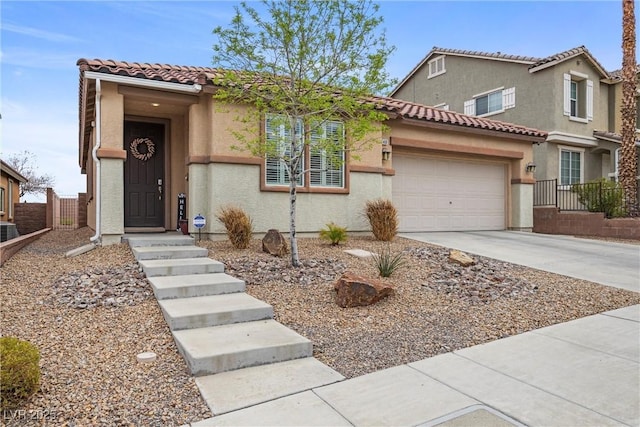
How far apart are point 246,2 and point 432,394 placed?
6302 millimetres

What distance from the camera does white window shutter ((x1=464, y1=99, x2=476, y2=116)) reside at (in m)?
20.2

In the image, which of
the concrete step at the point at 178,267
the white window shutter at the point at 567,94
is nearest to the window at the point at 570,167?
the white window shutter at the point at 567,94

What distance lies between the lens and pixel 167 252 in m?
7.34

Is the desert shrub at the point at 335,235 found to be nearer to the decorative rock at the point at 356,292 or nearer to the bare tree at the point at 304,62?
the bare tree at the point at 304,62

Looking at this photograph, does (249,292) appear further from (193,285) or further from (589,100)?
(589,100)

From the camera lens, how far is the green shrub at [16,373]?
3.10 m

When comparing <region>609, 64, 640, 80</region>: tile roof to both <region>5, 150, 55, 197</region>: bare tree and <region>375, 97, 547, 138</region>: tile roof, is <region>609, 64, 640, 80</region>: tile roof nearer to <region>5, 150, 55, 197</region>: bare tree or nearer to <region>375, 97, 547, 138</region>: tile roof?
<region>375, 97, 547, 138</region>: tile roof

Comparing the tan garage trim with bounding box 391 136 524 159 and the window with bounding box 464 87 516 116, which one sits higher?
the window with bounding box 464 87 516 116

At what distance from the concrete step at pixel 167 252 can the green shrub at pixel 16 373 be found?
12.8 feet

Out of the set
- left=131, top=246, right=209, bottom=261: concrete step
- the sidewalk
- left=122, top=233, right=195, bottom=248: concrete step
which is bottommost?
the sidewalk

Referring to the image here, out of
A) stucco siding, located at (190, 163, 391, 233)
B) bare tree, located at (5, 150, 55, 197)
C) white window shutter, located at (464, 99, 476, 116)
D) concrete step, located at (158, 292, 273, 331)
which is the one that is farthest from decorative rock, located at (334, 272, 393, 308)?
bare tree, located at (5, 150, 55, 197)

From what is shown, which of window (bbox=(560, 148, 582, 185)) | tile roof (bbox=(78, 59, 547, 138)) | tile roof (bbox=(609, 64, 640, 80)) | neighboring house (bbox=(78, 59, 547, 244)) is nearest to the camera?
tile roof (bbox=(78, 59, 547, 138))

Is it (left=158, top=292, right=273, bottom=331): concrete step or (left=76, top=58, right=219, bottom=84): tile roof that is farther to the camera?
(left=76, top=58, right=219, bottom=84): tile roof

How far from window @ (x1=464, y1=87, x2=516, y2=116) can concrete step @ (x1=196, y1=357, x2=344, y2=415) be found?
17.8 meters
